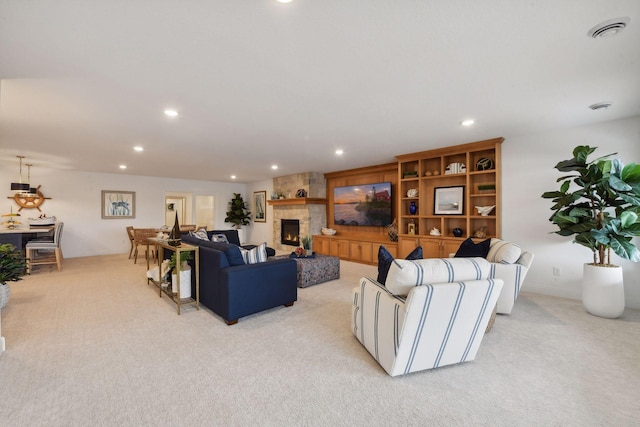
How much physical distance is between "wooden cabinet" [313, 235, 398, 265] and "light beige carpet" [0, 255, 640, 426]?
9.71 feet

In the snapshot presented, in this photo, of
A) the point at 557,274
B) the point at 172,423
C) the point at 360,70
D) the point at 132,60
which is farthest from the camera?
the point at 557,274

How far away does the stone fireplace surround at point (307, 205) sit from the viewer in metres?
7.57

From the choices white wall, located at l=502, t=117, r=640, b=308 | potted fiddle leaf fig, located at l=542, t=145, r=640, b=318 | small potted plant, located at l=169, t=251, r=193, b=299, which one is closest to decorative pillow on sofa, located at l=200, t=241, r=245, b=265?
small potted plant, located at l=169, t=251, r=193, b=299

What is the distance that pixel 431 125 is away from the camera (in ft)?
11.9

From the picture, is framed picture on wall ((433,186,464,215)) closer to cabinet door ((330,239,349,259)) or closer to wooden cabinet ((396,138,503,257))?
wooden cabinet ((396,138,503,257))

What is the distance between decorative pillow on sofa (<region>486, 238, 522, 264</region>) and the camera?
316 cm

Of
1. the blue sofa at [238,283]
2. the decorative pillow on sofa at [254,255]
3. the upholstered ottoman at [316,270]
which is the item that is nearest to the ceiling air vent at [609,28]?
the blue sofa at [238,283]

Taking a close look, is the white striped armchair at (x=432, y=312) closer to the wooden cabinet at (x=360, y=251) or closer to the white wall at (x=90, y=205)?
the wooden cabinet at (x=360, y=251)

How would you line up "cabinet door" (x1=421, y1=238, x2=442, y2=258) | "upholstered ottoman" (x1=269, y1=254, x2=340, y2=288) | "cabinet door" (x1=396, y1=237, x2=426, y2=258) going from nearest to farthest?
"upholstered ottoman" (x1=269, y1=254, x2=340, y2=288) → "cabinet door" (x1=421, y1=238, x2=442, y2=258) → "cabinet door" (x1=396, y1=237, x2=426, y2=258)

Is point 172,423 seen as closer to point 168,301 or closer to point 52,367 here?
point 52,367

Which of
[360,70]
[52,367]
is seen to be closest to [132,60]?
[360,70]

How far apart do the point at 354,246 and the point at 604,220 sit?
4323mm

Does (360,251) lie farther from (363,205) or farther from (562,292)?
(562,292)

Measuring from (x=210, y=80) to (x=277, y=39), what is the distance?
0.88 m
